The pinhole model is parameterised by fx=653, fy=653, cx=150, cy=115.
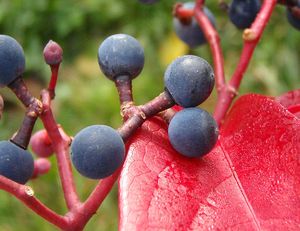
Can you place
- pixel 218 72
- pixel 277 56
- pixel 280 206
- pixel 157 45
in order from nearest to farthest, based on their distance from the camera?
pixel 280 206 → pixel 218 72 → pixel 277 56 → pixel 157 45

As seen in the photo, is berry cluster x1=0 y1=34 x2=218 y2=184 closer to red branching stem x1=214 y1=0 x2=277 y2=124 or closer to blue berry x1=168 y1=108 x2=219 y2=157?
blue berry x1=168 y1=108 x2=219 y2=157

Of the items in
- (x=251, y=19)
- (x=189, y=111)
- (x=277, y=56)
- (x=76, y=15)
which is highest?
(x=189, y=111)

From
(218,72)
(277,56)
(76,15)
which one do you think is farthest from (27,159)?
(76,15)

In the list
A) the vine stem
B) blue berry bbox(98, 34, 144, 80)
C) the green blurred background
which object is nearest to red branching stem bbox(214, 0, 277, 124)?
the vine stem

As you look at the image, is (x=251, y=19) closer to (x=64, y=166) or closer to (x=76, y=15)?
(x=64, y=166)

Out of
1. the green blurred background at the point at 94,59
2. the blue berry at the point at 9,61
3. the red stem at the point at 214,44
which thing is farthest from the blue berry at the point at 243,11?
the green blurred background at the point at 94,59

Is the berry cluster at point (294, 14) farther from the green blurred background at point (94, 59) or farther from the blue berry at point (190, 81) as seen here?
the green blurred background at point (94, 59)
